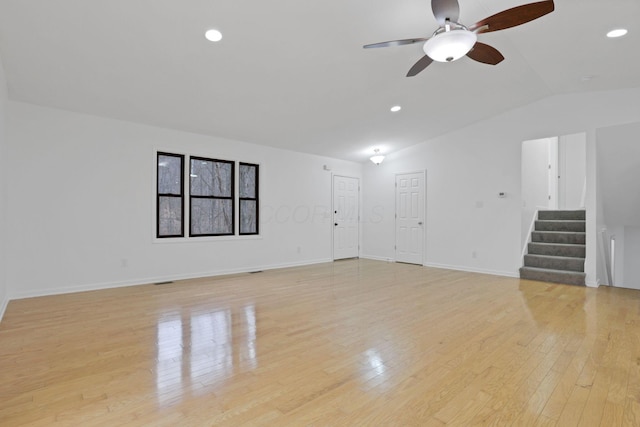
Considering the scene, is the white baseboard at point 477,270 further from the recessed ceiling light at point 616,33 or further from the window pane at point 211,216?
the window pane at point 211,216

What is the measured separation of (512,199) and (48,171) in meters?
7.59

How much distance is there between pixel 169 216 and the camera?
5613mm

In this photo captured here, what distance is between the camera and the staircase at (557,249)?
5.50 m

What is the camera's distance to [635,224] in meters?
6.12

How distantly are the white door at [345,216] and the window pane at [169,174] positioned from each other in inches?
146

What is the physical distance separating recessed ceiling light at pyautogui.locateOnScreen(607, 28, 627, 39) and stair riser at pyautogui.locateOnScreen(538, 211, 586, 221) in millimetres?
4011

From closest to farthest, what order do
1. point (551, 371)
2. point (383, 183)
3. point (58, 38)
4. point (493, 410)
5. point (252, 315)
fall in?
1. point (493, 410)
2. point (551, 371)
3. point (58, 38)
4. point (252, 315)
5. point (383, 183)

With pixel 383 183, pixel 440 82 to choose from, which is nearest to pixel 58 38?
pixel 440 82

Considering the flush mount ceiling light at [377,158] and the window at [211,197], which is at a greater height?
the flush mount ceiling light at [377,158]

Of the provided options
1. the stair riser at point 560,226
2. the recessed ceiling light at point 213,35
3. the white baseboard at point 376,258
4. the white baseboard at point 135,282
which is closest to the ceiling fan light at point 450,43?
the recessed ceiling light at point 213,35

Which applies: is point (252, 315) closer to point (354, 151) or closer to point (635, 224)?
point (354, 151)

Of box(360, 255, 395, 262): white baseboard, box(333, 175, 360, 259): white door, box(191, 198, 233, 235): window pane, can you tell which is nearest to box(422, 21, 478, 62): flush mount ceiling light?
box(191, 198, 233, 235): window pane

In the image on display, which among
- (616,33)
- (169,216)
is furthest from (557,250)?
(169,216)

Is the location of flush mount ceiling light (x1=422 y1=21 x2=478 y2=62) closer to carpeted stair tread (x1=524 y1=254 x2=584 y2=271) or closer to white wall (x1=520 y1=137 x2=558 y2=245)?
white wall (x1=520 y1=137 x2=558 y2=245)
